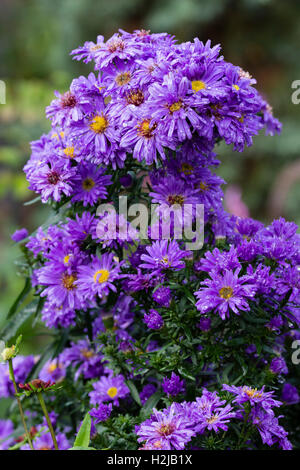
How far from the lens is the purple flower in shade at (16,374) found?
101 cm

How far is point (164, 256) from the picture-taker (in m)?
0.75

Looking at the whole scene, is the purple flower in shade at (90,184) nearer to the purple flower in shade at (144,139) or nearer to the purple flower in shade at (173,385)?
the purple flower in shade at (144,139)

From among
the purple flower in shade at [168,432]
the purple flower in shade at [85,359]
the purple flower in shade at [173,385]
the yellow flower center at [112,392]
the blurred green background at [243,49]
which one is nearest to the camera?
the purple flower in shade at [168,432]

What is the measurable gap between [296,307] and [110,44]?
462mm

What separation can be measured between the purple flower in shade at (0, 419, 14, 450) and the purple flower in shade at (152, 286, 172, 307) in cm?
45

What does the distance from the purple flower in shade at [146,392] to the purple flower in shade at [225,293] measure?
0.66 feet

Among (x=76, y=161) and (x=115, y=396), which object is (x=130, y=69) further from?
(x=115, y=396)

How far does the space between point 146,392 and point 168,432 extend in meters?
0.19

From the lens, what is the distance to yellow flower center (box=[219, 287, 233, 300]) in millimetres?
707

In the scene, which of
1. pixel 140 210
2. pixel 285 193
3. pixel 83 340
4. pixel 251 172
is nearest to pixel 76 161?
pixel 140 210

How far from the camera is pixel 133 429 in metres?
0.79

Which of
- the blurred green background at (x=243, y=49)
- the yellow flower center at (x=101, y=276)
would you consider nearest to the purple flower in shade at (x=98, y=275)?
the yellow flower center at (x=101, y=276)

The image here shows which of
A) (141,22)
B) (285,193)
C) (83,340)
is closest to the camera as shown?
(83,340)

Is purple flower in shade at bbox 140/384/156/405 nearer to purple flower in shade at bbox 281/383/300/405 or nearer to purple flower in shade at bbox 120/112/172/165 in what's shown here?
purple flower in shade at bbox 281/383/300/405
